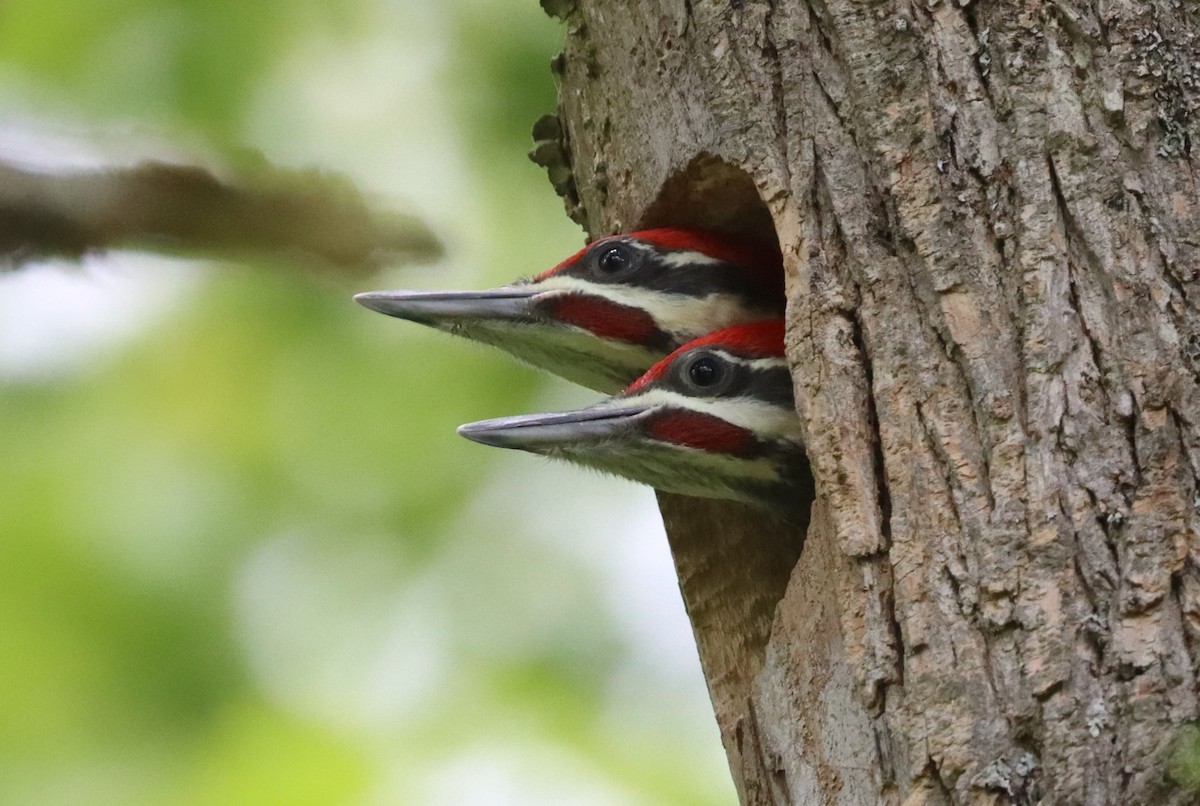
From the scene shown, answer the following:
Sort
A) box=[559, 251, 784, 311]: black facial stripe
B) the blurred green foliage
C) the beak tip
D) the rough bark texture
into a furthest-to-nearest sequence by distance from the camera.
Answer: the blurred green foliage → box=[559, 251, 784, 311]: black facial stripe → the beak tip → the rough bark texture

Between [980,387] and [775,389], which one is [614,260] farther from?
[980,387]

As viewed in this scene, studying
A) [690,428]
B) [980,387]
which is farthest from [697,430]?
[980,387]

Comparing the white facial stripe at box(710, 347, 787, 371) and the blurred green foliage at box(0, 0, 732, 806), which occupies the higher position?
the blurred green foliage at box(0, 0, 732, 806)

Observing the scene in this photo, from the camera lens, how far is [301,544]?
571 cm

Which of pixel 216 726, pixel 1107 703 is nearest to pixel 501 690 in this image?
pixel 216 726

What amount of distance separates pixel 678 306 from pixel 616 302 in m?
0.15

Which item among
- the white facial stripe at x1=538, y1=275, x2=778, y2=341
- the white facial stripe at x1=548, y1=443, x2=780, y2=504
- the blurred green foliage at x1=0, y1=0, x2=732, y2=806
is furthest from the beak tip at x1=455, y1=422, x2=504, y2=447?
the blurred green foliage at x1=0, y1=0, x2=732, y2=806

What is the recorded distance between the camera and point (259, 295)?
499 cm

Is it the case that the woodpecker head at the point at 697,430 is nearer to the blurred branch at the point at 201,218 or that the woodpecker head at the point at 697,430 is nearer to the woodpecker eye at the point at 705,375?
the woodpecker eye at the point at 705,375

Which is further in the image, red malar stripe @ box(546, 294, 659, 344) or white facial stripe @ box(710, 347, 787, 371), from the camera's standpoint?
red malar stripe @ box(546, 294, 659, 344)

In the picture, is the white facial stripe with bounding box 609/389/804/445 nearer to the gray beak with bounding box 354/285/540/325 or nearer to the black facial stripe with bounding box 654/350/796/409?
the black facial stripe with bounding box 654/350/796/409

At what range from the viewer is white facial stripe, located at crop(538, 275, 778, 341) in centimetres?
316

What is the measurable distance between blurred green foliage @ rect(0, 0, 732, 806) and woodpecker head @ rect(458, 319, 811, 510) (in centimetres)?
147

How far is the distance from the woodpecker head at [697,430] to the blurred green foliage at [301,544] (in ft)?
4.83
